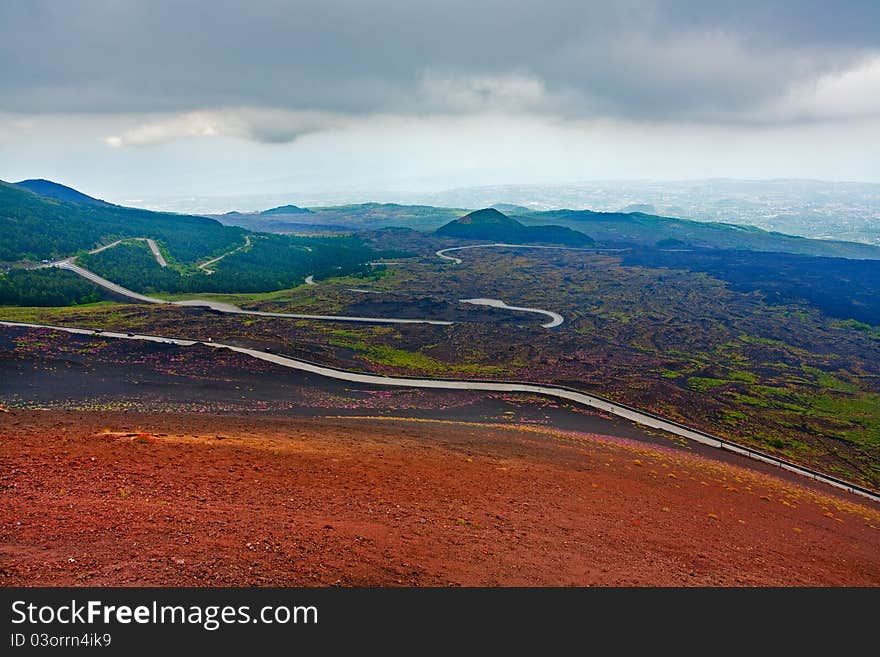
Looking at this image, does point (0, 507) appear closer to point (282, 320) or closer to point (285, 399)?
point (285, 399)

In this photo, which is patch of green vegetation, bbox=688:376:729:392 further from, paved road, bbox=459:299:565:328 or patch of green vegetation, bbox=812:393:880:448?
paved road, bbox=459:299:565:328

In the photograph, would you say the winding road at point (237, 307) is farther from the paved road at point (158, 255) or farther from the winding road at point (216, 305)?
the paved road at point (158, 255)

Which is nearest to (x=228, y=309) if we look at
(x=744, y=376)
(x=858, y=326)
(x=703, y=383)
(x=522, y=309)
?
(x=522, y=309)

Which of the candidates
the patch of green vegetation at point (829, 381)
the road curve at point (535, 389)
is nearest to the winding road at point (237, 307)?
the road curve at point (535, 389)

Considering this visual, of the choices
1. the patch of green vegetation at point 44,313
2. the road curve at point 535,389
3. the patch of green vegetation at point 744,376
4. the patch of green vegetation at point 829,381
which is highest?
the patch of green vegetation at point 44,313

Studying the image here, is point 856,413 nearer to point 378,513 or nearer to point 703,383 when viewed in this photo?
point 703,383

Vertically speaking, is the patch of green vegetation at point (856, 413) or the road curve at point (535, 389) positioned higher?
the road curve at point (535, 389)
